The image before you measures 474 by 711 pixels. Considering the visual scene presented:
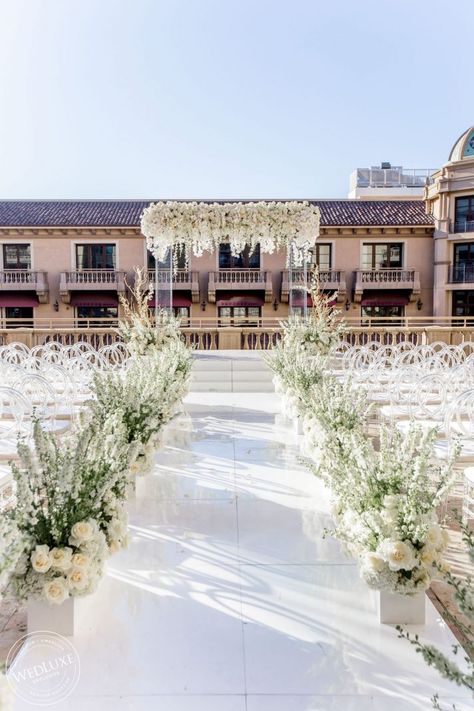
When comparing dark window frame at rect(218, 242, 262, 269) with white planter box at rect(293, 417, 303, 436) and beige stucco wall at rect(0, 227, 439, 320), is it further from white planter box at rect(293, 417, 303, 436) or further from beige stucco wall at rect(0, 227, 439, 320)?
white planter box at rect(293, 417, 303, 436)

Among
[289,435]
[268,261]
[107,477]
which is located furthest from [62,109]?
[107,477]

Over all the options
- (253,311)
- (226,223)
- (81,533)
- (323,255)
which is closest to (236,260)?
(253,311)

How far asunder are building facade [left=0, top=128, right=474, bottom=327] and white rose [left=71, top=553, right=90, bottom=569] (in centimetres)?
1788

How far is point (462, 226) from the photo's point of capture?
20.2 m

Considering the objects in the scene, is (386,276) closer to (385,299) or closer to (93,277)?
(385,299)

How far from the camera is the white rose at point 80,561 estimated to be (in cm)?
214

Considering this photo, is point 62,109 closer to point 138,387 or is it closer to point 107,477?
point 138,387

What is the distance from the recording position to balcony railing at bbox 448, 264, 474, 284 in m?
20.3

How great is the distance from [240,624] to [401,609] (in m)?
0.69

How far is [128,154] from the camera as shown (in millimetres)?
21156

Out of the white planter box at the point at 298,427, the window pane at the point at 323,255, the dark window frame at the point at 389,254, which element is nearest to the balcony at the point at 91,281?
the window pane at the point at 323,255

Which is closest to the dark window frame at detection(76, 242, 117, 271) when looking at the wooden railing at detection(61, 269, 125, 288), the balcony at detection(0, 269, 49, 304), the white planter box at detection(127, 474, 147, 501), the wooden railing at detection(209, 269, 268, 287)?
the wooden railing at detection(61, 269, 125, 288)

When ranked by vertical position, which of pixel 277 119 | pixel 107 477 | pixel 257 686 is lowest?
pixel 257 686

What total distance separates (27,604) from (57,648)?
209 mm
